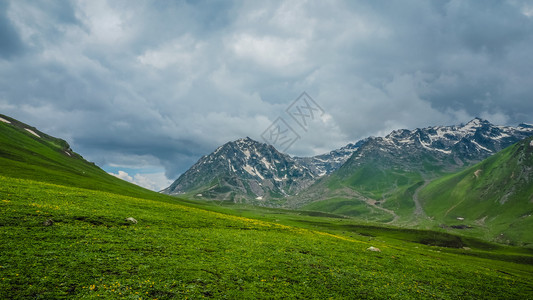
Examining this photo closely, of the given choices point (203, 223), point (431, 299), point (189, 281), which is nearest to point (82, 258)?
point (189, 281)

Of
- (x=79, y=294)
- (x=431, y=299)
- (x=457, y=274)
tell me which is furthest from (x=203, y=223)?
(x=457, y=274)

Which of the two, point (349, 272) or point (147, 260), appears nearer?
point (147, 260)

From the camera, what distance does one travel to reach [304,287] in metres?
26.1

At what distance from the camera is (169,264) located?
25328 millimetres

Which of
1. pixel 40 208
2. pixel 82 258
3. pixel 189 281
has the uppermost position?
pixel 40 208

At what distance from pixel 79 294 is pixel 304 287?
65.8 ft

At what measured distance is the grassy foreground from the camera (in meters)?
20.0

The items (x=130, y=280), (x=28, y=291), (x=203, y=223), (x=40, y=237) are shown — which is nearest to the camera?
(x=28, y=291)

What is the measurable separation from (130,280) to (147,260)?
4.33 m

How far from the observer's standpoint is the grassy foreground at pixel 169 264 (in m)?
20.0

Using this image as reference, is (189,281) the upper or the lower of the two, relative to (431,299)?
upper

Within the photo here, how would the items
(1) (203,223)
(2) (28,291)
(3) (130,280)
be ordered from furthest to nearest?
(1) (203,223), (3) (130,280), (2) (28,291)

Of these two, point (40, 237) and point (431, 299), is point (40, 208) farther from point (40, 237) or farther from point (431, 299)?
point (431, 299)

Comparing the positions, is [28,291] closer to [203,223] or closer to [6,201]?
[6,201]
